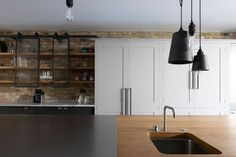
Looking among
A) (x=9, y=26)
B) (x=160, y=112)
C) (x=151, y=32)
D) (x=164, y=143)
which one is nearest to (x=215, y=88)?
(x=160, y=112)

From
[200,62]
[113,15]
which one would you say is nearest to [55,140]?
[200,62]

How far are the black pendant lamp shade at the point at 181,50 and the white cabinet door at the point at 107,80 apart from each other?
260 cm

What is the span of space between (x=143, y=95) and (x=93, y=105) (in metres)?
0.99

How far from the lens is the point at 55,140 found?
1329mm

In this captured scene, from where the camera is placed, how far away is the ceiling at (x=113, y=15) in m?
3.40

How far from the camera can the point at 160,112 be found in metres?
4.60

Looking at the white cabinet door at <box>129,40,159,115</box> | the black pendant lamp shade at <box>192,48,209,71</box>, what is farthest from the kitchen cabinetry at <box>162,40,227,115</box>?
the black pendant lamp shade at <box>192,48,209,71</box>

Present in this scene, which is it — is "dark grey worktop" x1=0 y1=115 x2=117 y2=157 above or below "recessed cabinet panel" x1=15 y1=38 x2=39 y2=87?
below

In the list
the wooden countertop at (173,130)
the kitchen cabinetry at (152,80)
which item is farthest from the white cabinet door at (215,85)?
the wooden countertop at (173,130)

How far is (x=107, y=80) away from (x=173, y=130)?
2.65 metres

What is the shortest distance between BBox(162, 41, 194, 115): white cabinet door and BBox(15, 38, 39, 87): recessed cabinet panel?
266cm

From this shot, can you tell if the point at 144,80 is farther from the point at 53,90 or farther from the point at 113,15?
the point at 53,90

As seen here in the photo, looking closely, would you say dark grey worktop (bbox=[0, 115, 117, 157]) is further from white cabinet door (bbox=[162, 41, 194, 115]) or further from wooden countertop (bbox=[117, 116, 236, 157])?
white cabinet door (bbox=[162, 41, 194, 115])

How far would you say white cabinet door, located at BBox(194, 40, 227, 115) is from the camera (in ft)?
15.1
